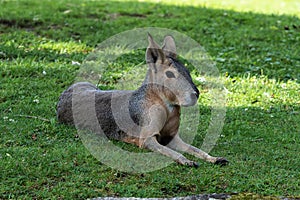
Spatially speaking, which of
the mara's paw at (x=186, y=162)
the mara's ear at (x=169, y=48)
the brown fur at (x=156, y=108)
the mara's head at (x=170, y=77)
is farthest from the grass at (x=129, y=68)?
the mara's ear at (x=169, y=48)

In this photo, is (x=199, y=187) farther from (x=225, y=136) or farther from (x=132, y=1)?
(x=132, y=1)

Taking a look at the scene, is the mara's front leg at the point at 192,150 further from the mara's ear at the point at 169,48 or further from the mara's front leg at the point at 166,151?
the mara's ear at the point at 169,48

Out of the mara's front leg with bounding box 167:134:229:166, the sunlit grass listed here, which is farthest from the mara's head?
the sunlit grass

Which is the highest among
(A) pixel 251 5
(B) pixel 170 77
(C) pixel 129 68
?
(B) pixel 170 77

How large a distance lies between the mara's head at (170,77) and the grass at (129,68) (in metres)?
0.70

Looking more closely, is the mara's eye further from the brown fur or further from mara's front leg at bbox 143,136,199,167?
mara's front leg at bbox 143,136,199,167

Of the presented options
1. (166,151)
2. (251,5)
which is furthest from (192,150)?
(251,5)

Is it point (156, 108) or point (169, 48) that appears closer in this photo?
point (156, 108)

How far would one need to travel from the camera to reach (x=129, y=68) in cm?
944

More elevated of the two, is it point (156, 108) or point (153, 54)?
point (153, 54)

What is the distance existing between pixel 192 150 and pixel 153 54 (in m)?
1.07

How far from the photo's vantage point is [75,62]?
31.0 feet

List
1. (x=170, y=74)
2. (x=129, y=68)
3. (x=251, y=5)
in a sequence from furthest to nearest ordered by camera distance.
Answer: (x=251, y=5)
(x=129, y=68)
(x=170, y=74)

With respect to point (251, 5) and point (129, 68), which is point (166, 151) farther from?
point (251, 5)
